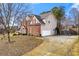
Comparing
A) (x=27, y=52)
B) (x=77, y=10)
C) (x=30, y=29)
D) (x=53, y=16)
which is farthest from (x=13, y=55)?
(x=77, y=10)

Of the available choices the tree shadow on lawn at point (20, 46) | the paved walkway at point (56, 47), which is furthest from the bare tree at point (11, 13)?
the paved walkway at point (56, 47)

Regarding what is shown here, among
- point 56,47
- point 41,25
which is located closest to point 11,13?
point 41,25

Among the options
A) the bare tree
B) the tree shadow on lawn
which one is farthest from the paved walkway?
the bare tree

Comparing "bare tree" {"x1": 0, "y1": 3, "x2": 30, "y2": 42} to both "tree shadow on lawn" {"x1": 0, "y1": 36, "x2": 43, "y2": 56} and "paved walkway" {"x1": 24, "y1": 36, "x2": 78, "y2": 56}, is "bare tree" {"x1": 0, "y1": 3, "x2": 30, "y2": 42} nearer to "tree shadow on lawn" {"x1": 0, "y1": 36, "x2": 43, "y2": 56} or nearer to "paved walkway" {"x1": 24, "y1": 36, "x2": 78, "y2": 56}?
"tree shadow on lawn" {"x1": 0, "y1": 36, "x2": 43, "y2": 56}

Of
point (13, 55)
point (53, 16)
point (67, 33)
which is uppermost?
point (53, 16)

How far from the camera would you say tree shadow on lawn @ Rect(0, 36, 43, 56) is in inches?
86.3

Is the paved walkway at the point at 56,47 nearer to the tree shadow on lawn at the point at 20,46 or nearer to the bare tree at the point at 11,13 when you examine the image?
the tree shadow on lawn at the point at 20,46

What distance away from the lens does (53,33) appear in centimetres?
220

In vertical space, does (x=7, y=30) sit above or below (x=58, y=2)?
below

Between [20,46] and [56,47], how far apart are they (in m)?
0.31

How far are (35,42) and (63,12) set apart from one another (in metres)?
0.35

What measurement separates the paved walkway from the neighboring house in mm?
86

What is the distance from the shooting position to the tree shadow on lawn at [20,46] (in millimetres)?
2191

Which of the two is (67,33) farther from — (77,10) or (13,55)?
(13,55)
